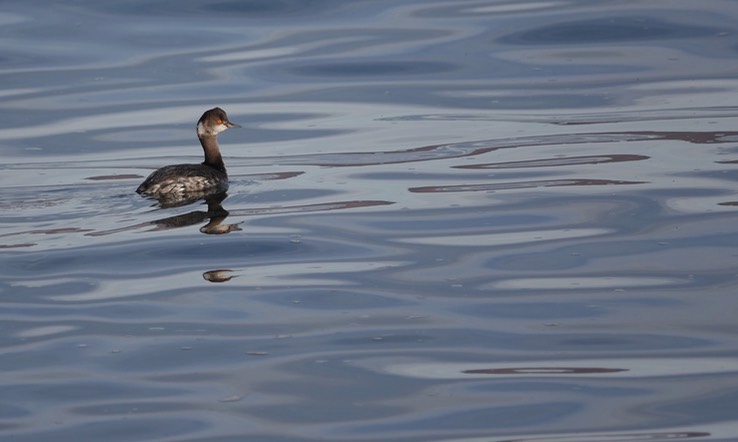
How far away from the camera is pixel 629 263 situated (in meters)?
9.38

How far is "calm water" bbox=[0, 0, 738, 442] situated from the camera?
696 cm

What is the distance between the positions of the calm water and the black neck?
0.37 meters

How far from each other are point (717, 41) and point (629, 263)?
431 inches

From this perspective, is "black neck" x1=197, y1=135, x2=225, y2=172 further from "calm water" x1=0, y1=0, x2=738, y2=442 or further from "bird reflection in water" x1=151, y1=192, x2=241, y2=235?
"bird reflection in water" x1=151, y1=192, x2=241, y2=235

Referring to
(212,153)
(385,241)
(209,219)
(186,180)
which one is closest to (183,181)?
(186,180)

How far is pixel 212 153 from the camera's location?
1370cm

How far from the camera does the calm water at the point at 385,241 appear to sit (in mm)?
6965

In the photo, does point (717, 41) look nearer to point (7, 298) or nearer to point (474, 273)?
point (474, 273)

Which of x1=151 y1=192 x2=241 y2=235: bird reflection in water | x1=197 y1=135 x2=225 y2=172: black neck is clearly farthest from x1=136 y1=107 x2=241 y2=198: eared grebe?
x1=151 y1=192 x2=241 y2=235: bird reflection in water

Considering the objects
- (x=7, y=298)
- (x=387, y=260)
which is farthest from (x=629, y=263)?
(x=7, y=298)

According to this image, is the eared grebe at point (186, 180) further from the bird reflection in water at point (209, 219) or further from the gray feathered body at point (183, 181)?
the bird reflection in water at point (209, 219)

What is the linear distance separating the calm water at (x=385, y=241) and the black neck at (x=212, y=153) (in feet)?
1.20

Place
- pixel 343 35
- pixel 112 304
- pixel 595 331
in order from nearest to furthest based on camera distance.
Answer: pixel 595 331 → pixel 112 304 → pixel 343 35

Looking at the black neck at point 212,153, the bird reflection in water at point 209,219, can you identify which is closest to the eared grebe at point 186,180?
the black neck at point 212,153
